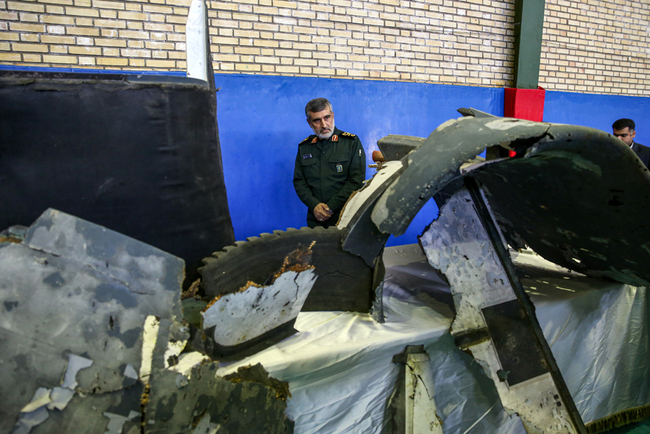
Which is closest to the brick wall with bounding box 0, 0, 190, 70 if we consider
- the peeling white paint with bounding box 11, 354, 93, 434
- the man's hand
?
the man's hand

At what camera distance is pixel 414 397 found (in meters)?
1.27

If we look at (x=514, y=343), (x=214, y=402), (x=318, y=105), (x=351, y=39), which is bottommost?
(x=514, y=343)

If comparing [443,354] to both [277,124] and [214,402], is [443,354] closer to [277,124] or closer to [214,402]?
[214,402]

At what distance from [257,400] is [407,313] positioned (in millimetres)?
723

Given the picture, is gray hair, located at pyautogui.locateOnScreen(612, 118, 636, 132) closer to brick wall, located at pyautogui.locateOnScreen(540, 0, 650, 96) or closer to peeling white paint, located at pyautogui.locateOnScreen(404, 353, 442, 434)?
brick wall, located at pyautogui.locateOnScreen(540, 0, 650, 96)

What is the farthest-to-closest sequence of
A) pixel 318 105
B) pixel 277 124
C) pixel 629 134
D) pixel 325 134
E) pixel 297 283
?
1. pixel 277 124
2. pixel 629 134
3. pixel 325 134
4. pixel 318 105
5. pixel 297 283

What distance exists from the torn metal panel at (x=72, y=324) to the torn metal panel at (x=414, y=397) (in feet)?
2.66

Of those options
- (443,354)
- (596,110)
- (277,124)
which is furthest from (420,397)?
(596,110)

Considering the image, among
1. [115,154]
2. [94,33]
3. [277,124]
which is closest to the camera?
[115,154]

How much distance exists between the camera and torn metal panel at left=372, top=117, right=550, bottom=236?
109cm

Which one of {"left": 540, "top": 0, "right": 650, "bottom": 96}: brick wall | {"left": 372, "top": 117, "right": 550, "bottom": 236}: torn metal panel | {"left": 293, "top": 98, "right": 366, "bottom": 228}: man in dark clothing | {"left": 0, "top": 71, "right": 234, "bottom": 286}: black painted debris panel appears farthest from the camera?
{"left": 540, "top": 0, "right": 650, "bottom": 96}: brick wall

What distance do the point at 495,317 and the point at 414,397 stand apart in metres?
0.41

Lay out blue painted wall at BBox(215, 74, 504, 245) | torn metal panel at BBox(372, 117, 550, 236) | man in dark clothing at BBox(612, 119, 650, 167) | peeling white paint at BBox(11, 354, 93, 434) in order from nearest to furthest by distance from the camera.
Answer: peeling white paint at BBox(11, 354, 93, 434) < torn metal panel at BBox(372, 117, 550, 236) < man in dark clothing at BBox(612, 119, 650, 167) < blue painted wall at BBox(215, 74, 504, 245)

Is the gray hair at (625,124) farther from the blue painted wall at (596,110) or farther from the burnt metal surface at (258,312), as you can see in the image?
the burnt metal surface at (258,312)
